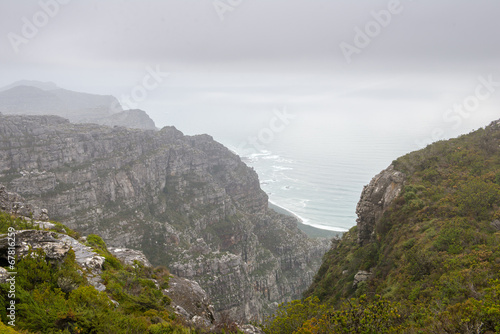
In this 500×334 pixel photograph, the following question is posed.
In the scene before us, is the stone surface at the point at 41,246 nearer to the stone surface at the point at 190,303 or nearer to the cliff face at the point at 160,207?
the stone surface at the point at 190,303

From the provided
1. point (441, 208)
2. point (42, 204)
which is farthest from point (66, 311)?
point (42, 204)

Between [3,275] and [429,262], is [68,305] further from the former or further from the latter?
[429,262]

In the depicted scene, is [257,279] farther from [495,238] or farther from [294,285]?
[495,238]

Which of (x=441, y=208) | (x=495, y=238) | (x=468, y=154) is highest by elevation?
(x=468, y=154)

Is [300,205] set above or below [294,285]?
above

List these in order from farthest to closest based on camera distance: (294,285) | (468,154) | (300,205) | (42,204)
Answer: (300,205) < (294,285) < (42,204) < (468,154)

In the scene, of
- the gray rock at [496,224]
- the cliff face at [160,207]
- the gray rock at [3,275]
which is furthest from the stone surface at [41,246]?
the cliff face at [160,207]

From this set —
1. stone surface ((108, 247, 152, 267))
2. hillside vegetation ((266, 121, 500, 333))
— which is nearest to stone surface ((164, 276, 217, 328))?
stone surface ((108, 247, 152, 267))
